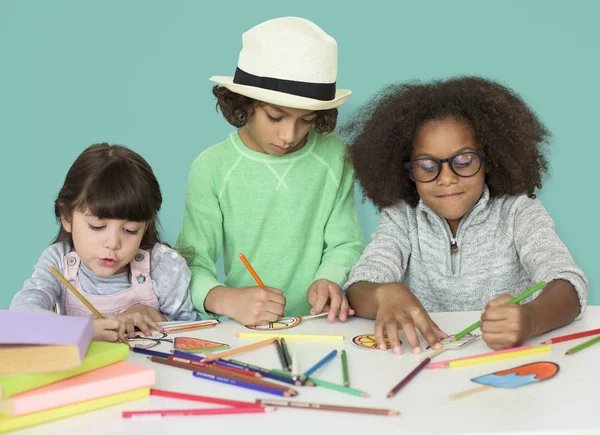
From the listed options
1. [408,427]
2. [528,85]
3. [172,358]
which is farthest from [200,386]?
[528,85]

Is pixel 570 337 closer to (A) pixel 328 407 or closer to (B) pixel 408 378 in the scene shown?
(B) pixel 408 378

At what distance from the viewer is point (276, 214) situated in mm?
1687

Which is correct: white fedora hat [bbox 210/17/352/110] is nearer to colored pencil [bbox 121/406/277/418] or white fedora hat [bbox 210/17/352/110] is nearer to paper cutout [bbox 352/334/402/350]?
paper cutout [bbox 352/334/402/350]

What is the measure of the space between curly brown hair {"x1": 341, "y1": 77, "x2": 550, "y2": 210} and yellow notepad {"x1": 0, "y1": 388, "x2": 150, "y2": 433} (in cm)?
83

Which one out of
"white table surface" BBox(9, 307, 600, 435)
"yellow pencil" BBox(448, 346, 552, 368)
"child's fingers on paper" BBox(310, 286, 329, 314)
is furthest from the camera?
"child's fingers on paper" BBox(310, 286, 329, 314)

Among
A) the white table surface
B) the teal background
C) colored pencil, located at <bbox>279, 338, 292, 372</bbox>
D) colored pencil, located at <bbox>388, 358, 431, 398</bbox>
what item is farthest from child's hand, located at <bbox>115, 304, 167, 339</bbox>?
the teal background

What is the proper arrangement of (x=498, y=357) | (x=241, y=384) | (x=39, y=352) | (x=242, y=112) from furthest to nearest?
(x=242, y=112)
(x=498, y=357)
(x=241, y=384)
(x=39, y=352)

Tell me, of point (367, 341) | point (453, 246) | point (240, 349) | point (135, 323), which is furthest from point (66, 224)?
point (453, 246)

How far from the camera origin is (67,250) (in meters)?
1.49

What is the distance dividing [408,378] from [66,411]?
0.41 meters

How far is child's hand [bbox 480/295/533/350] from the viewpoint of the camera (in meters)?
1.08

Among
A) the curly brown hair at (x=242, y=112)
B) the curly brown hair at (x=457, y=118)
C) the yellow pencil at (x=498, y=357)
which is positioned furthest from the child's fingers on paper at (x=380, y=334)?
the curly brown hair at (x=242, y=112)

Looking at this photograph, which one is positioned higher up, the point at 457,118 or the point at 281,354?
the point at 457,118

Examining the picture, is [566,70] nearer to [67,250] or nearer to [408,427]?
[67,250]
